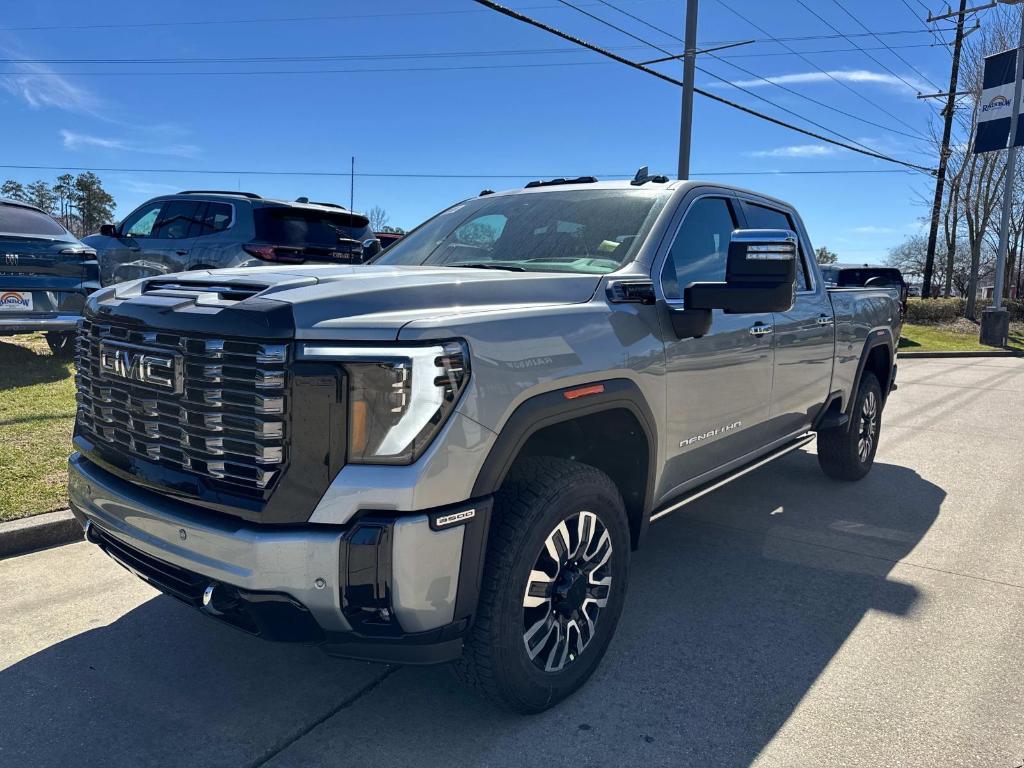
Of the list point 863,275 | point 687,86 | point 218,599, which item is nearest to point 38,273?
point 218,599

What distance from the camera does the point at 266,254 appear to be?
848cm

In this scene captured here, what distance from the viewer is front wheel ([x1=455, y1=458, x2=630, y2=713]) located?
8.15 ft

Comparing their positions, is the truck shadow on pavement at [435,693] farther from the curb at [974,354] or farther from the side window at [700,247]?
the curb at [974,354]

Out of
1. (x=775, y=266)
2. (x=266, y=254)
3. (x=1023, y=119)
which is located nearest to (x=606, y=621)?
(x=775, y=266)

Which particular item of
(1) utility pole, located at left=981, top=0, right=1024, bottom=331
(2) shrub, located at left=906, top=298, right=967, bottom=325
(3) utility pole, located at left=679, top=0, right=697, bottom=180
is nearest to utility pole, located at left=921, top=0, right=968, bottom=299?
(2) shrub, located at left=906, top=298, right=967, bottom=325

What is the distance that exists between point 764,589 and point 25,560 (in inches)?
151

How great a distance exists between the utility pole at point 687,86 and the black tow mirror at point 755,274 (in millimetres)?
11614

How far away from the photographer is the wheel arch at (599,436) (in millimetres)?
2473

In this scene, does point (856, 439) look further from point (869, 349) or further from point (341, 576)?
point (341, 576)

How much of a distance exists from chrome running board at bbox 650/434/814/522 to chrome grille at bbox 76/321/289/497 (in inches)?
71.2

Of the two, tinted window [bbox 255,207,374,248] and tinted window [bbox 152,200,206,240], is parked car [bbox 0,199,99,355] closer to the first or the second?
tinted window [bbox 152,200,206,240]

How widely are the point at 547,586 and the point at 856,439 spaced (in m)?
4.16

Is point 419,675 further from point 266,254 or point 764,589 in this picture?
point 266,254

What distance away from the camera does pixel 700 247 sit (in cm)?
380
